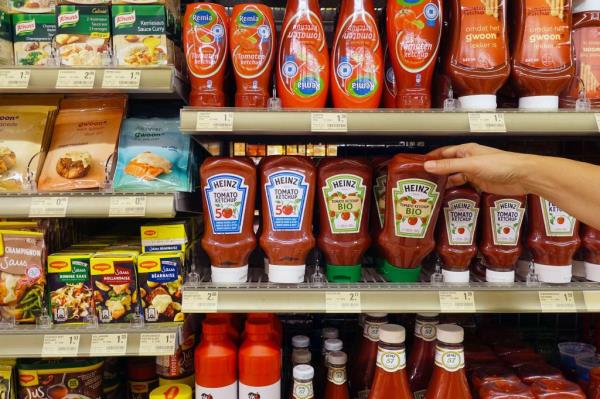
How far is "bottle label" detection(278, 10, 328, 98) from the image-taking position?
1.29 metres

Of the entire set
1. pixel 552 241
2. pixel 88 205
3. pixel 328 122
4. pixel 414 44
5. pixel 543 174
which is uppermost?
pixel 414 44

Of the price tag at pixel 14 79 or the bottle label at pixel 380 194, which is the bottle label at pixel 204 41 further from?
the bottle label at pixel 380 194

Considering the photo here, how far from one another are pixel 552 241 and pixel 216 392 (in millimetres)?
1073

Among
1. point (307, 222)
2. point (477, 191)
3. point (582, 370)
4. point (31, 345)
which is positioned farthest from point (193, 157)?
point (582, 370)

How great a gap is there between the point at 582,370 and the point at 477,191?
2.22 ft

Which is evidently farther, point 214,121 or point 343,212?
point 343,212

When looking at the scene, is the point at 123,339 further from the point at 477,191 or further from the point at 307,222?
the point at 477,191

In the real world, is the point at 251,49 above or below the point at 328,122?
above

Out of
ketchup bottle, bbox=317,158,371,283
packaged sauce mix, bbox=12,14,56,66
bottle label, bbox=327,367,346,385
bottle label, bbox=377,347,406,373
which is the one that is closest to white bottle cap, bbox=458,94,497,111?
ketchup bottle, bbox=317,158,371,283

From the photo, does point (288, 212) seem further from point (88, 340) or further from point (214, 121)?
point (88, 340)

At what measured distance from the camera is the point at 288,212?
130cm

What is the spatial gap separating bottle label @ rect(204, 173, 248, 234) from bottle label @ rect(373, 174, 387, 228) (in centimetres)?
42

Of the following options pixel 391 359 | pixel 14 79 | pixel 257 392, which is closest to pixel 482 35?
pixel 391 359

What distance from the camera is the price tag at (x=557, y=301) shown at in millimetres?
1233
